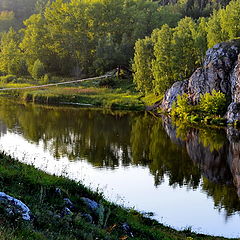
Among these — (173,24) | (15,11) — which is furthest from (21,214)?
(15,11)

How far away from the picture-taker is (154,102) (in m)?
60.2

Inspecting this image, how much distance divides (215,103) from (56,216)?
127 ft

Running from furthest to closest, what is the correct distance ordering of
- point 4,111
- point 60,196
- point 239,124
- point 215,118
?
point 4,111
point 215,118
point 239,124
point 60,196

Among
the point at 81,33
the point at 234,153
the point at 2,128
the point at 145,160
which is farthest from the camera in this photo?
the point at 81,33

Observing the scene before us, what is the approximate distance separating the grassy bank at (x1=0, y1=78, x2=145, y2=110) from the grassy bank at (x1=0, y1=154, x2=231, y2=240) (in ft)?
146

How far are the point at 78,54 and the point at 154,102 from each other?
3520 cm

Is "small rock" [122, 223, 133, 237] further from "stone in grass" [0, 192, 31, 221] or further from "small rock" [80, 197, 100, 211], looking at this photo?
"stone in grass" [0, 192, 31, 221]

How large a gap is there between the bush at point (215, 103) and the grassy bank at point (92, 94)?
45.1 ft

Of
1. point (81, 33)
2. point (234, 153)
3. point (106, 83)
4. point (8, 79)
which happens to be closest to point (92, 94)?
point (106, 83)

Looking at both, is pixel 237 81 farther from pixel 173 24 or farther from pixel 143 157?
pixel 173 24

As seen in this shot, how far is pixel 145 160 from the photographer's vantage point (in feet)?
97.3

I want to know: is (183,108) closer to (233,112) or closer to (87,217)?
(233,112)

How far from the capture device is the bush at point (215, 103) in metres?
46.2

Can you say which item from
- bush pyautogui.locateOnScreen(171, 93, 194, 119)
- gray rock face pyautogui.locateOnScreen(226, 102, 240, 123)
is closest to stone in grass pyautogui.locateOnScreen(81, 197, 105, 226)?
gray rock face pyautogui.locateOnScreen(226, 102, 240, 123)
